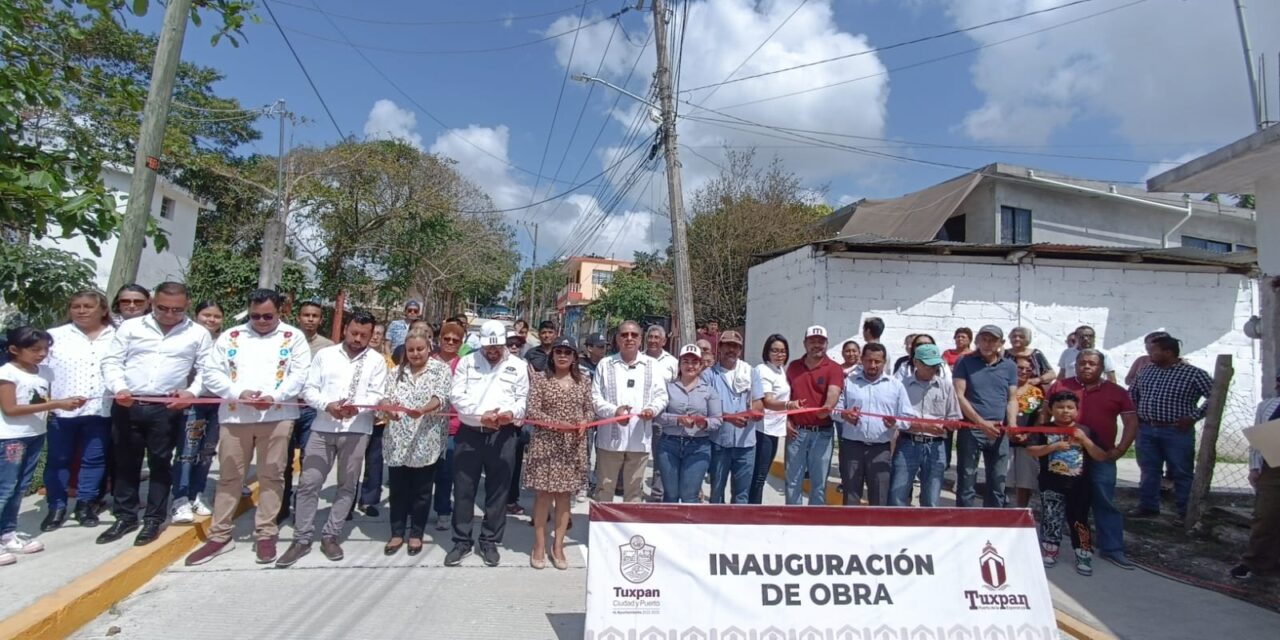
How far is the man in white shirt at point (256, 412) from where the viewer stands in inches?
190

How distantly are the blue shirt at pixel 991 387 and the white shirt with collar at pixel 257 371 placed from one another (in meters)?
5.38

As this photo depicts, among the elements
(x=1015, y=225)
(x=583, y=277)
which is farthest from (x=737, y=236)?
(x=583, y=277)

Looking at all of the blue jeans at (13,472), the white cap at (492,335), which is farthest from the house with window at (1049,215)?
the blue jeans at (13,472)

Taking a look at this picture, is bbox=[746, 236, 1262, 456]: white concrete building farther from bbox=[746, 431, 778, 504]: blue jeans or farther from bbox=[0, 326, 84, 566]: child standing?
bbox=[0, 326, 84, 566]: child standing

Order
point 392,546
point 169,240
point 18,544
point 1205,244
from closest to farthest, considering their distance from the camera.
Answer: point 18,544 < point 392,546 < point 1205,244 < point 169,240

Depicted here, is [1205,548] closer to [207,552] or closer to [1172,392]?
[1172,392]

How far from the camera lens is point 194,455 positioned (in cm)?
539

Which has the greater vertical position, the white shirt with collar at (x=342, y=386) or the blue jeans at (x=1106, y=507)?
the white shirt with collar at (x=342, y=386)

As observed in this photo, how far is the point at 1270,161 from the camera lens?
6.60 metres

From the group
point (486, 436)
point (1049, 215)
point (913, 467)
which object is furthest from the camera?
point (1049, 215)

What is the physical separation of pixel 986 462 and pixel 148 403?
21.8 feet

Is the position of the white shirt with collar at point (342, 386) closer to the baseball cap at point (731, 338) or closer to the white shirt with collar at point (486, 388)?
the white shirt with collar at point (486, 388)

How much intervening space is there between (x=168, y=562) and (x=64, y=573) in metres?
0.61

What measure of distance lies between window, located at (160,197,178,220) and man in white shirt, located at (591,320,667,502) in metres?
23.7
